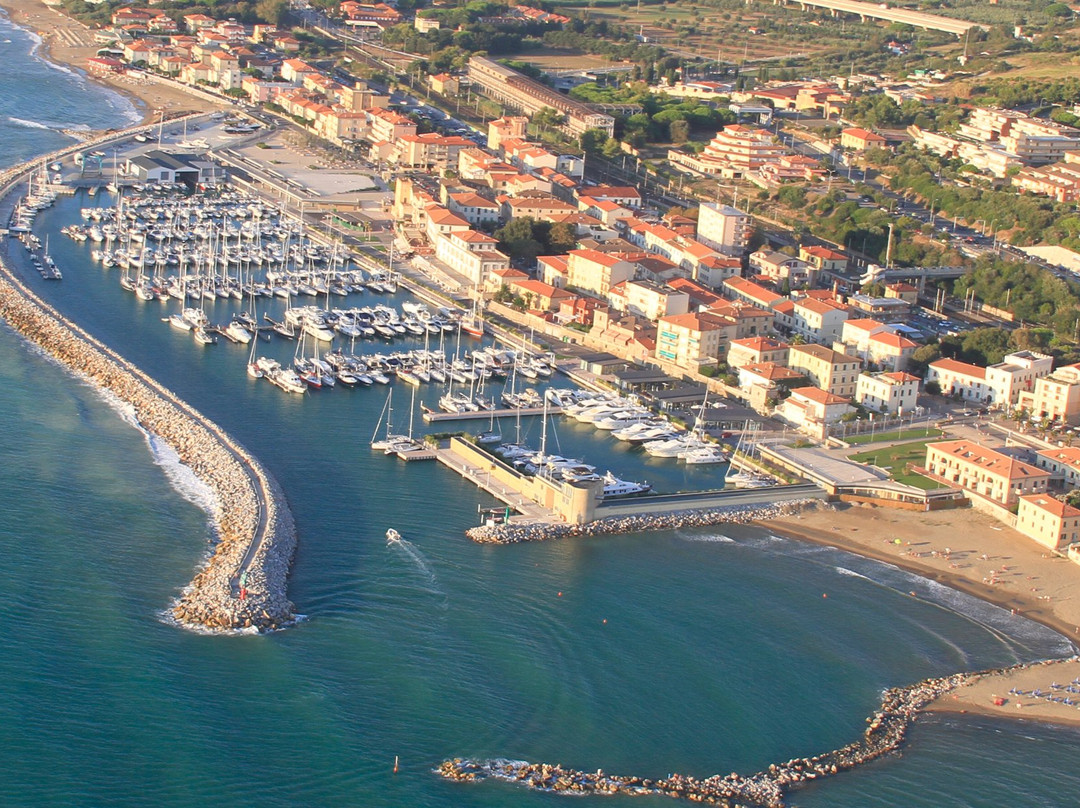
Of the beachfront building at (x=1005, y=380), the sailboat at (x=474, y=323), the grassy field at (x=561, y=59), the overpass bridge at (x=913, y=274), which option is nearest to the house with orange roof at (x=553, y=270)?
the sailboat at (x=474, y=323)

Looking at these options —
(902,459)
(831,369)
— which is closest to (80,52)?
(831,369)

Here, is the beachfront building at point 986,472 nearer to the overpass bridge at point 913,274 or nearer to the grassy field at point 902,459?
the grassy field at point 902,459

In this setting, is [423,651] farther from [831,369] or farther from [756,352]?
[756,352]

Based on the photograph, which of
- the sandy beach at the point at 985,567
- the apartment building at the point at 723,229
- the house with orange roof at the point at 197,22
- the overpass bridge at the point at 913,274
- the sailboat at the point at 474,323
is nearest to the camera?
the sandy beach at the point at 985,567

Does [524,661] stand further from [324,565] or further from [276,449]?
[276,449]

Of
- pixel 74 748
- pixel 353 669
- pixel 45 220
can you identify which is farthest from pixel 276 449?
pixel 45 220

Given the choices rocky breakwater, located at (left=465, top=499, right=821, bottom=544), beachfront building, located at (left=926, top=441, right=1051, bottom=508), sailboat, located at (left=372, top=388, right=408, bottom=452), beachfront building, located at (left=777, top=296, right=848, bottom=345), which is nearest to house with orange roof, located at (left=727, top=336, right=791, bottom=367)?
beachfront building, located at (left=777, top=296, right=848, bottom=345)

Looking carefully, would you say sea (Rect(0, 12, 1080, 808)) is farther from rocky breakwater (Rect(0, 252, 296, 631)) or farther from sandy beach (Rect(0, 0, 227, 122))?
Result: sandy beach (Rect(0, 0, 227, 122))

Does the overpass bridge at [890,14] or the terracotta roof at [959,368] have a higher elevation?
the overpass bridge at [890,14]
